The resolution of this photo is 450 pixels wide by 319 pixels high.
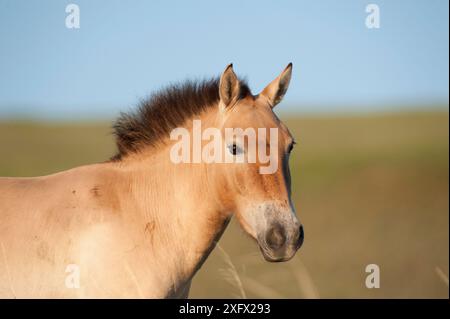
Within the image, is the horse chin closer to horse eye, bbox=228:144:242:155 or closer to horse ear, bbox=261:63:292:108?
horse eye, bbox=228:144:242:155

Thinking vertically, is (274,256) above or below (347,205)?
above

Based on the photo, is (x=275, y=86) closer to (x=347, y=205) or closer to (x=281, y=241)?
(x=281, y=241)

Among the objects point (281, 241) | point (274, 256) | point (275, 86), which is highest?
point (275, 86)

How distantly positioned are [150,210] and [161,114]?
0.99 metres

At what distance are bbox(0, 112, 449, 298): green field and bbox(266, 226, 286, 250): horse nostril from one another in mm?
609

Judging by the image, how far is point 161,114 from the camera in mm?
5973

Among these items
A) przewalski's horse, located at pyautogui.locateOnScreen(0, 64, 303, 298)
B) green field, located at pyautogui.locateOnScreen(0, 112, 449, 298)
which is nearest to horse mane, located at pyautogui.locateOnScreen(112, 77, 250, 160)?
przewalski's horse, located at pyautogui.locateOnScreen(0, 64, 303, 298)

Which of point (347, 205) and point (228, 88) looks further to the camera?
point (347, 205)

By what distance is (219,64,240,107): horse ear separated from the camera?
5.59 meters

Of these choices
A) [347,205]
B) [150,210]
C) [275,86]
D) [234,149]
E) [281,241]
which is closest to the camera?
[281,241]

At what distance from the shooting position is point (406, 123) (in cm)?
5997

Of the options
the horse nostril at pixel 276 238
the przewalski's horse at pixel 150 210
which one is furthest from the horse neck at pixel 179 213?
the horse nostril at pixel 276 238

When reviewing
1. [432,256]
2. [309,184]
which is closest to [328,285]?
[432,256]

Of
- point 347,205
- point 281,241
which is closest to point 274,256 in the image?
point 281,241
